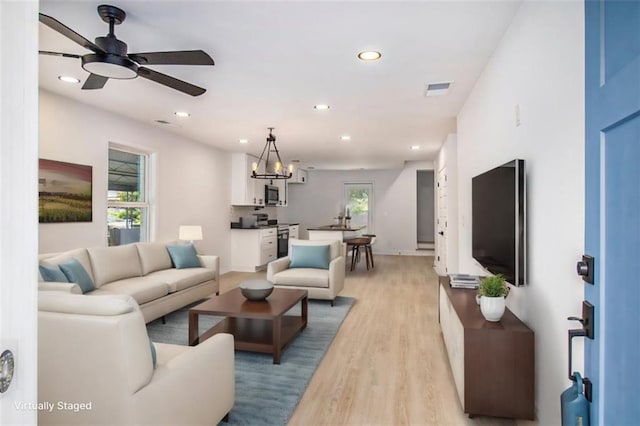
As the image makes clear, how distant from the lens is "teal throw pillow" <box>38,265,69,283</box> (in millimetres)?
3045

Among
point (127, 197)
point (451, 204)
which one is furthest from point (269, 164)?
point (451, 204)

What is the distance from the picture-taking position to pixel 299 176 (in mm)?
10516

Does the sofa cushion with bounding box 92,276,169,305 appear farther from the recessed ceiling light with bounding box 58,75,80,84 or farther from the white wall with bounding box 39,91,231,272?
the recessed ceiling light with bounding box 58,75,80,84

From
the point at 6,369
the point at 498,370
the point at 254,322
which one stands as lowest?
the point at 254,322

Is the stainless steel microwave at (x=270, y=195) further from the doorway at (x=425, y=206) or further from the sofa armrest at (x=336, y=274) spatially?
the doorway at (x=425, y=206)

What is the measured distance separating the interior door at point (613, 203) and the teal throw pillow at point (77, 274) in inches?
148

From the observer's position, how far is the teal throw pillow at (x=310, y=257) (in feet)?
16.8

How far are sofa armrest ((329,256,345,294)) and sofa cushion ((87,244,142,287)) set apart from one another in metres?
2.29

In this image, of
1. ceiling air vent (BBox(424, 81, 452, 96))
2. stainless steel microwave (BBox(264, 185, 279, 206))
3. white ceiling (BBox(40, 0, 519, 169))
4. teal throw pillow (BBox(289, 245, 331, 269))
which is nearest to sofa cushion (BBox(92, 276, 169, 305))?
teal throw pillow (BBox(289, 245, 331, 269))

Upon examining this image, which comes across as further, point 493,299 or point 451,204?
point 451,204

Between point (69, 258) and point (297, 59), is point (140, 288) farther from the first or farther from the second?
point (297, 59)

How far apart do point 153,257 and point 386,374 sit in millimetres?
3239

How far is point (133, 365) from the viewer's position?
149 centimetres

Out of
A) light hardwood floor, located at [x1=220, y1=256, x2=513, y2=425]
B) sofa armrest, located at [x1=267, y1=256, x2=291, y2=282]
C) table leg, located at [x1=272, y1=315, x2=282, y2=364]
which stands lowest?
light hardwood floor, located at [x1=220, y1=256, x2=513, y2=425]
